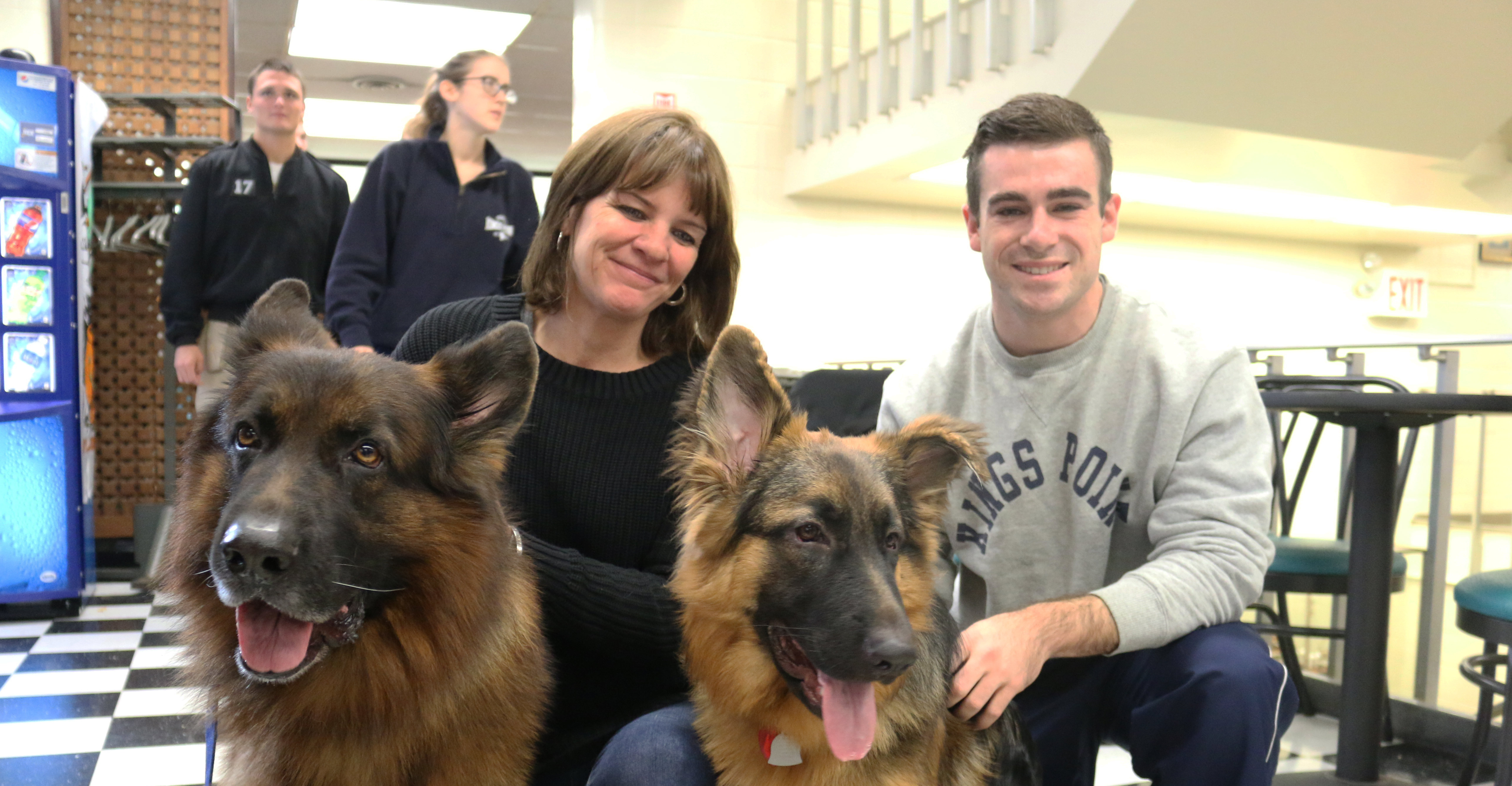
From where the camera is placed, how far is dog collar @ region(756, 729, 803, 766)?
1604 mm

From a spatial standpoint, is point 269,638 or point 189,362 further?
point 189,362

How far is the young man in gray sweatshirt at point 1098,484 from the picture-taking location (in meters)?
1.74

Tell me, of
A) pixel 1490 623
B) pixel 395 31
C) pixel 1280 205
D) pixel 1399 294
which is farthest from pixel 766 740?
pixel 1399 294

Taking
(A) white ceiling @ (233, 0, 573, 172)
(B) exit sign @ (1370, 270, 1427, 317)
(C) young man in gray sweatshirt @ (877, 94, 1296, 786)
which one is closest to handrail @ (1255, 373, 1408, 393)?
(C) young man in gray sweatshirt @ (877, 94, 1296, 786)

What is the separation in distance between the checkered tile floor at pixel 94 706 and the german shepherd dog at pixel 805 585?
1.01 metres

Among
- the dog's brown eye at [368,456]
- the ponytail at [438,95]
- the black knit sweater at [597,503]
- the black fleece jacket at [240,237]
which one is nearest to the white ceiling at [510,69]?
the black fleece jacket at [240,237]

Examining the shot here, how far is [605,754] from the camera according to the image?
65.6 inches

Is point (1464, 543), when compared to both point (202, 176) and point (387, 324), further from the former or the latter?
point (202, 176)

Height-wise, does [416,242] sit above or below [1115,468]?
above

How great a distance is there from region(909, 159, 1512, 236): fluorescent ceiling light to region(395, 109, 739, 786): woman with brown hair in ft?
16.0

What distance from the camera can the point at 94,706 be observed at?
11.4 ft

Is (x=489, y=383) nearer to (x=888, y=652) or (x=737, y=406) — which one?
(x=737, y=406)

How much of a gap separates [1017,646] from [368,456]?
3.56ft

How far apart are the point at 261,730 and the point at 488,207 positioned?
2.45 meters
